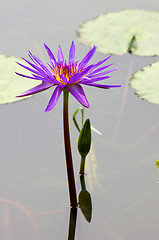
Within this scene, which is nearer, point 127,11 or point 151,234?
point 151,234

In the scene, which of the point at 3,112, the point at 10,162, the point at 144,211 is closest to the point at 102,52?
the point at 3,112

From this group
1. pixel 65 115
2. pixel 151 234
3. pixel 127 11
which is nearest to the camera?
pixel 65 115

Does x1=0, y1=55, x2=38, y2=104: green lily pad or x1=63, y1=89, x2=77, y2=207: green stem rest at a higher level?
x1=0, y1=55, x2=38, y2=104: green lily pad

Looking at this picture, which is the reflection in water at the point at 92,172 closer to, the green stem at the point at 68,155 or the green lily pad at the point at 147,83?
the green stem at the point at 68,155

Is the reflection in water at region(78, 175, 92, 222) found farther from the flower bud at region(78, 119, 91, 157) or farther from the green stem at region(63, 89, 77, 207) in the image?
the flower bud at region(78, 119, 91, 157)

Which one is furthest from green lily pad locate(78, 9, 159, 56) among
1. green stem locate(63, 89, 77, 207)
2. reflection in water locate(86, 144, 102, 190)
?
green stem locate(63, 89, 77, 207)

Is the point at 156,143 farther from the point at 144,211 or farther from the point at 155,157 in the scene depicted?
the point at 144,211
